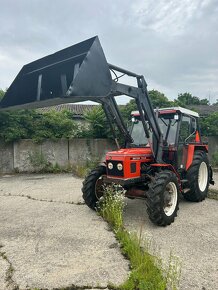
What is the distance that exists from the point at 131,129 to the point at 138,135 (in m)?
0.29

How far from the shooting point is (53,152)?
40.7ft

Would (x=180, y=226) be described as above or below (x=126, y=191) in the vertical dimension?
below

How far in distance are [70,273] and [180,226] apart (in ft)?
7.82

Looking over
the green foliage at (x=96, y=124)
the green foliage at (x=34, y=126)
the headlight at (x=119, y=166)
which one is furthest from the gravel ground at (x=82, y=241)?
the green foliage at (x=96, y=124)

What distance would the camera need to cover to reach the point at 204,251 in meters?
4.00

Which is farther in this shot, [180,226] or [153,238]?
[180,226]

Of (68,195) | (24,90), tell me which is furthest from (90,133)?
(24,90)

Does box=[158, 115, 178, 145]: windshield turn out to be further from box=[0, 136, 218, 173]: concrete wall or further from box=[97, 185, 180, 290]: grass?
box=[0, 136, 218, 173]: concrete wall

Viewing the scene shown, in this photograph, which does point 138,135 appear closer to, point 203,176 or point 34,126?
point 203,176

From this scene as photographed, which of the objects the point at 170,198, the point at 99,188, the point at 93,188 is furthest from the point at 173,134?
the point at 93,188

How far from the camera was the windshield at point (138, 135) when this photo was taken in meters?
6.46

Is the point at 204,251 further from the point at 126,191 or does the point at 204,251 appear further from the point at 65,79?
the point at 65,79

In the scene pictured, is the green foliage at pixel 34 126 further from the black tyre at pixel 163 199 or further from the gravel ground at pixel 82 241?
the black tyre at pixel 163 199

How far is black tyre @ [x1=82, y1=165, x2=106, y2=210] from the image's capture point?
5.78 metres
